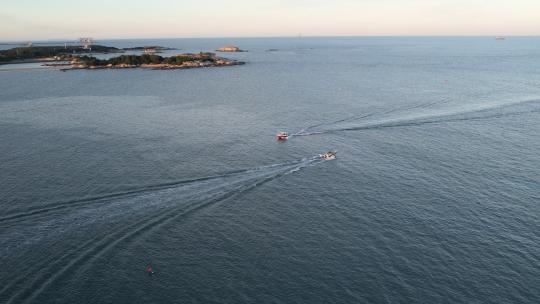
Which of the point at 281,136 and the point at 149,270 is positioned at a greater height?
the point at 281,136

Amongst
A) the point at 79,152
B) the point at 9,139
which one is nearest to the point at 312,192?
the point at 79,152

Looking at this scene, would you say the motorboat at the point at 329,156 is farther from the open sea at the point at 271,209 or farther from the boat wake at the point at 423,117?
the boat wake at the point at 423,117

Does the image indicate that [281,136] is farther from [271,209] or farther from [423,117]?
[423,117]

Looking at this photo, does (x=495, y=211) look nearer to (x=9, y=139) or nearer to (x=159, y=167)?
(x=159, y=167)

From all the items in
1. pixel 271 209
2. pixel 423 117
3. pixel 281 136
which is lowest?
pixel 271 209

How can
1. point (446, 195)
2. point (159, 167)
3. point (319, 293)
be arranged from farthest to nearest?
point (159, 167), point (446, 195), point (319, 293)

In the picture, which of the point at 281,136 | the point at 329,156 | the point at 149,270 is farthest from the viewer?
the point at 281,136

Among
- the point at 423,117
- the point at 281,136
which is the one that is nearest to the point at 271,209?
the point at 281,136
